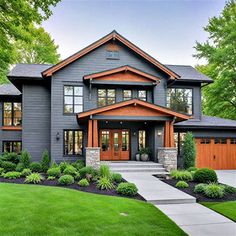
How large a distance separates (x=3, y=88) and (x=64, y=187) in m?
12.3

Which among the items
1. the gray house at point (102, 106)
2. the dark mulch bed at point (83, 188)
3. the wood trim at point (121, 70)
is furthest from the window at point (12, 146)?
the wood trim at point (121, 70)

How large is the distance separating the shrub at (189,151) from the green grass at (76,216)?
8.58m

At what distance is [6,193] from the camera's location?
8.73 meters

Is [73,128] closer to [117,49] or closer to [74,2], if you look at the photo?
[117,49]

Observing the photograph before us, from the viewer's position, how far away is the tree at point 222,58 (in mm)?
21203

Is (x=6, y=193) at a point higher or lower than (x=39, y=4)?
lower

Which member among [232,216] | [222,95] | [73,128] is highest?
[222,95]

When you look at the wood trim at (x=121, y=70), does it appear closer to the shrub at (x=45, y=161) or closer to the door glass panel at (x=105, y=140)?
the door glass panel at (x=105, y=140)

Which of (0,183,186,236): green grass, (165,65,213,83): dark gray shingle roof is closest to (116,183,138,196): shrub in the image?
(0,183,186,236): green grass

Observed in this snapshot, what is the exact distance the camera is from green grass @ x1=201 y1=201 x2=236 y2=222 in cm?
719

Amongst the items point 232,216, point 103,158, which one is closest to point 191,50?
point 103,158

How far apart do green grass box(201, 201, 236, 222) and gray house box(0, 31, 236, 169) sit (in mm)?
6312

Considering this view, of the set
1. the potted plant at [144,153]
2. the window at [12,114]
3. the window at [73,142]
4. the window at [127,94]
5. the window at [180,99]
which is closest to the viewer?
Answer: the window at [73,142]

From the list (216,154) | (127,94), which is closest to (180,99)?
(127,94)
